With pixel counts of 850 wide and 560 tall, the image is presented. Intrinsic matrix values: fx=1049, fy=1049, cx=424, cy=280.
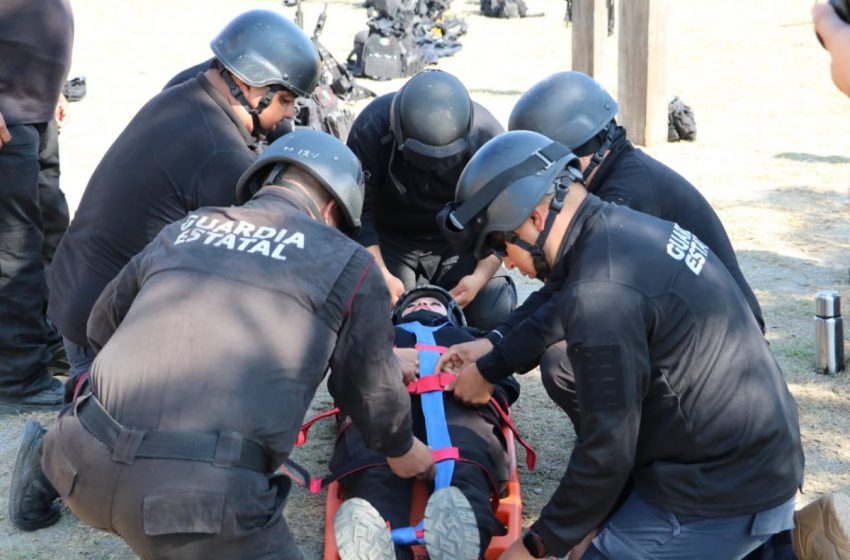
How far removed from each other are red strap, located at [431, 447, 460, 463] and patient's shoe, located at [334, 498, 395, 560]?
1.62ft

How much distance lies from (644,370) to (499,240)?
0.63m

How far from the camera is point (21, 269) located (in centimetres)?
591

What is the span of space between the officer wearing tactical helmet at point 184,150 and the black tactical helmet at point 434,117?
2.35ft

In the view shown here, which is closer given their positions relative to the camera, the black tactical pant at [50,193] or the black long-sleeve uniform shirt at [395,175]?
the black long-sleeve uniform shirt at [395,175]

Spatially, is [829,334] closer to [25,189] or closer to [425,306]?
[425,306]

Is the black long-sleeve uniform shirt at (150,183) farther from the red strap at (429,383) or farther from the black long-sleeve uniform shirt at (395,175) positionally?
the black long-sleeve uniform shirt at (395,175)

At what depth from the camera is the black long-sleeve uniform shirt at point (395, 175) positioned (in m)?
5.84

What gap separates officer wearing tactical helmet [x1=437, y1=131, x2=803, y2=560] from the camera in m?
3.14

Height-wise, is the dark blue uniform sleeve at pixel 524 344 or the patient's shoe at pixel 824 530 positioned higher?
the dark blue uniform sleeve at pixel 524 344

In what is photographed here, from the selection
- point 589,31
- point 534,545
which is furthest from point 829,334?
point 589,31

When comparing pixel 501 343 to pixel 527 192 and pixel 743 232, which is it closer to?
pixel 527 192

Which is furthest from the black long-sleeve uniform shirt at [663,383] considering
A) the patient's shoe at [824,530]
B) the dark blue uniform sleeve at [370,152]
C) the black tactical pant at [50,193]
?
the black tactical pant at [50,193]

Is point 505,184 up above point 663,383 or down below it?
above

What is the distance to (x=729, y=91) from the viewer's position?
13.8 meters
